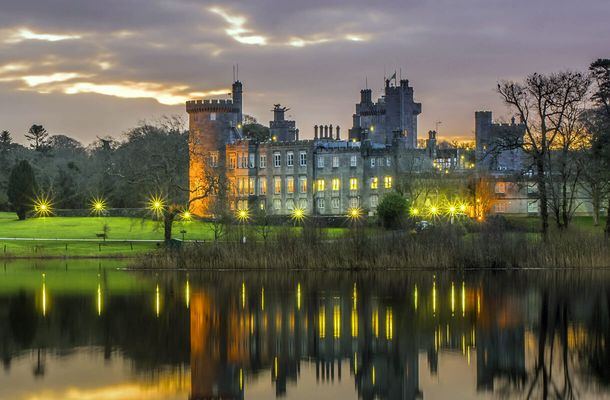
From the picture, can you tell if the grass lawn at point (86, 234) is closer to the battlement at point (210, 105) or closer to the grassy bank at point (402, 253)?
the grassy bank at point (402, 253)

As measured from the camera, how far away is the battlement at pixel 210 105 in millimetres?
103875

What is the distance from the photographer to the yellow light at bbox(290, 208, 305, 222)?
88750mm

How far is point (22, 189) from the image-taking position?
9556 centimetres

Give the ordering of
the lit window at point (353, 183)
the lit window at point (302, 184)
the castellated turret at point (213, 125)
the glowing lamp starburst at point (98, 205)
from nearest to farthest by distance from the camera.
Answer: the glowing lamp starburst at point (98, 205)
the lit window at point (353, 183)
the lit window at point (302, 184)
the castellated turret at point (213, 125)

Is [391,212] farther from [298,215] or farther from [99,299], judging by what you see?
[99,299]

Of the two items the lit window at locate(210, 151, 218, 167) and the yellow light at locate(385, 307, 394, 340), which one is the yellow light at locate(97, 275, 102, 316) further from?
the lit window at locate(210, 151, 218, 167)

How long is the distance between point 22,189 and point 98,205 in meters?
7.94

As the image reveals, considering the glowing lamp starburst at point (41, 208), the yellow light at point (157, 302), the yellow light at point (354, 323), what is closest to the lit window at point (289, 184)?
the glowing lamp starburst at point (41, 208)

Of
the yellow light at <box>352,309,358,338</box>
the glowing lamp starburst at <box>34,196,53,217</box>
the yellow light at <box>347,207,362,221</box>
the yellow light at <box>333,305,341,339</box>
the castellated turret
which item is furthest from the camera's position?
the castellated turret

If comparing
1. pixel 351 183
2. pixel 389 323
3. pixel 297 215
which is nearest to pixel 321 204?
pixel 351 183

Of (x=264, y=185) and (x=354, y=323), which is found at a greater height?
(x=264, y=185)

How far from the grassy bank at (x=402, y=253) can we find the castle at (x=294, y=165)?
4494cm

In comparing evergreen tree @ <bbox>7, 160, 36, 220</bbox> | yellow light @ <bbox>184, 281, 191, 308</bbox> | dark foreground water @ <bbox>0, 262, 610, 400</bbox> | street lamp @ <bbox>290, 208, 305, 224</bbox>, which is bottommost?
dark foreground water @ <bbox>0, 262, 610, 400</bbox>

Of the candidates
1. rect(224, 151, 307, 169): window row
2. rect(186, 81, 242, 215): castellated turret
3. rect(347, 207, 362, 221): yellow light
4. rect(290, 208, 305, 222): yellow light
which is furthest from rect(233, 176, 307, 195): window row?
rect(347, 207, 362, 221): yellow light
